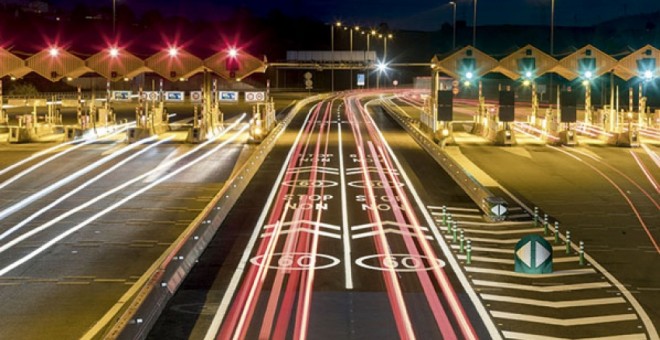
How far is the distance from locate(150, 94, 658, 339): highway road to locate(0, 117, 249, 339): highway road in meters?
1.36

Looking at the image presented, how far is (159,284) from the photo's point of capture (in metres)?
16.3

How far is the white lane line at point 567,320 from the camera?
15906mm

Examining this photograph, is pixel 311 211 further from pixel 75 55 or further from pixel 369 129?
pixel 369 129

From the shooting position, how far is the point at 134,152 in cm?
4591

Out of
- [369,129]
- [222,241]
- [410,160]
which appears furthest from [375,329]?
[369,129]

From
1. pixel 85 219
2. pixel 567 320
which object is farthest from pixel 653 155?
pixel 567 320

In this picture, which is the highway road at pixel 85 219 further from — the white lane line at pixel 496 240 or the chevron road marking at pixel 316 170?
the white lane line at pixel 496 240

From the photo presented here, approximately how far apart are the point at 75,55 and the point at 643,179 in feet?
102

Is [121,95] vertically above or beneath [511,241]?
above

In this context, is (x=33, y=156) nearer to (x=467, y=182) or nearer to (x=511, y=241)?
(x=467, y=182)

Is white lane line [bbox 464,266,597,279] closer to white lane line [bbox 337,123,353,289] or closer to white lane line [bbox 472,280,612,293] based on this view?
white lane line [bbox 472,280,612,293]

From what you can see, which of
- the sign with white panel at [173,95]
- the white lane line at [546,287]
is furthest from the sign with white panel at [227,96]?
the white lane line at [546,287]

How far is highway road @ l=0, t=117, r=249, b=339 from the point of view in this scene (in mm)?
16781

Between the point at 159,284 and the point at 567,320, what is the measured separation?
20.8 feet
